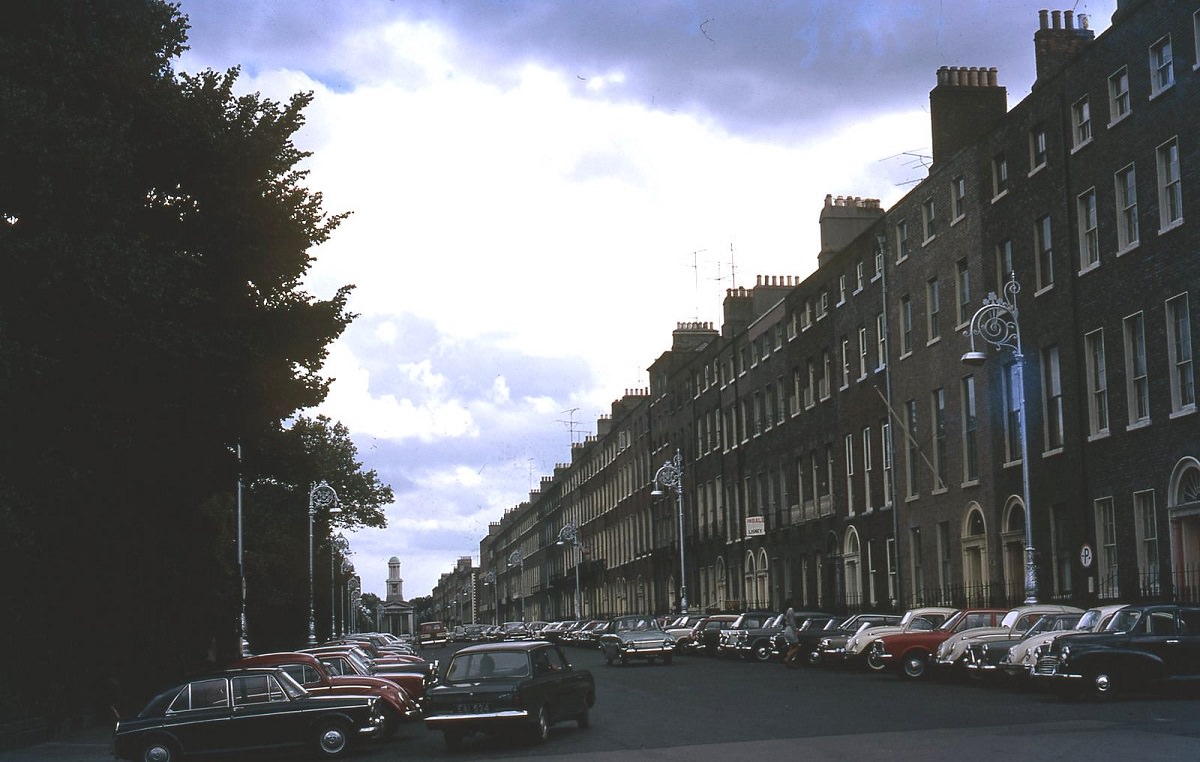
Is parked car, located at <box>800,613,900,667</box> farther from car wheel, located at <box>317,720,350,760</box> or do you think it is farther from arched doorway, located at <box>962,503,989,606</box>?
car wheel, located at <box>317,720,350,760</box>

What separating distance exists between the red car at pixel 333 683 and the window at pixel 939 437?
2744cm

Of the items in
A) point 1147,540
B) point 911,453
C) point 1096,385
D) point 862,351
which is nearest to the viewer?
point 1147,540

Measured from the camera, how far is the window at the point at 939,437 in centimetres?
4741

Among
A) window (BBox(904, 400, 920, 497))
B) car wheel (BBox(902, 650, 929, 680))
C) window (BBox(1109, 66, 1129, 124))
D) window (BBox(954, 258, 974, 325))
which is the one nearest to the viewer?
car wheel (BBox(902, 650, 929, 680))

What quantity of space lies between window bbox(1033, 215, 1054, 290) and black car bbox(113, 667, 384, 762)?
2538 cm

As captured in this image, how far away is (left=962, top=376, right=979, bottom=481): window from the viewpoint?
45031 mm

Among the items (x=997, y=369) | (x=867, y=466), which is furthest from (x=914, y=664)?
(x=867, y=466)

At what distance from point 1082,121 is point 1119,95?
195cm

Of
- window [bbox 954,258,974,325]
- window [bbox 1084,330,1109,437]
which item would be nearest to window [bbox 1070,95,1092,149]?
window [bbox 1084,330,1109,437]

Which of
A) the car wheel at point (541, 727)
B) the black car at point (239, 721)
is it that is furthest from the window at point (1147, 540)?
the black car at point (239, 721)

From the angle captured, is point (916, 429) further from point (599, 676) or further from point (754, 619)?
point (599, 676)

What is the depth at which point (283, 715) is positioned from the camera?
802 inches

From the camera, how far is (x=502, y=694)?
20594 mm

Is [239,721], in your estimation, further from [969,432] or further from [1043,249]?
[969,432]
